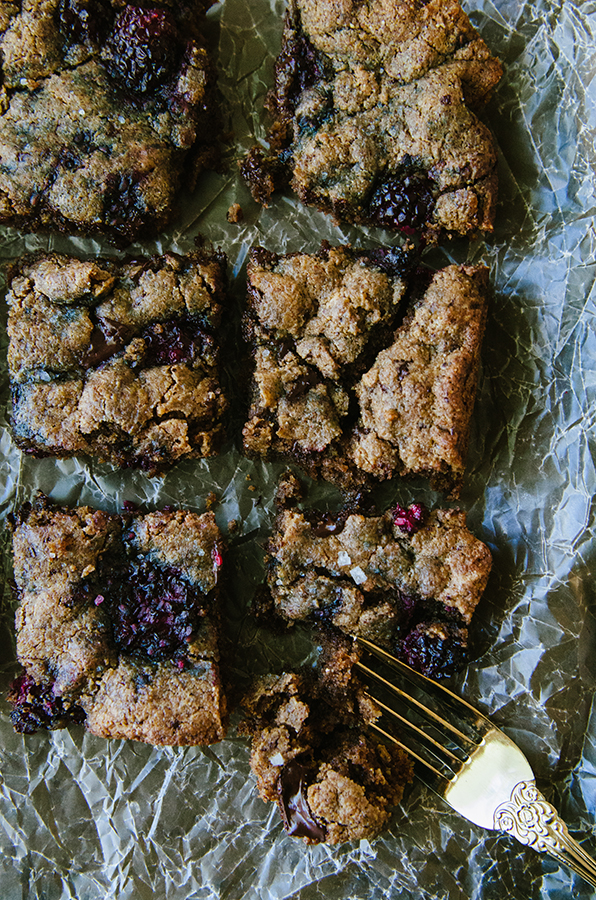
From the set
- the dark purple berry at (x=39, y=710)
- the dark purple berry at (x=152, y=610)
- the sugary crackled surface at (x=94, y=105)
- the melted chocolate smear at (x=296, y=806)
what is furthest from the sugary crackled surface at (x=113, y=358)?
the melted chocolate smear at (x=296, y=806)

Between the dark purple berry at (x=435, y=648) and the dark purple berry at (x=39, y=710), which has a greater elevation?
the dark purple berry at (x=39, y=710)

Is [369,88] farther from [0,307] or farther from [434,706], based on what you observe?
[434,706]

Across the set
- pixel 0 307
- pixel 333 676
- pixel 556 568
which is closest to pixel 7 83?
pixel 0 307

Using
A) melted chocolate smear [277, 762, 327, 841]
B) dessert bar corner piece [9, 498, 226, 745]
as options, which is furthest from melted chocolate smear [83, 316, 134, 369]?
melted chocolate smear [277, 762, 327, 841]

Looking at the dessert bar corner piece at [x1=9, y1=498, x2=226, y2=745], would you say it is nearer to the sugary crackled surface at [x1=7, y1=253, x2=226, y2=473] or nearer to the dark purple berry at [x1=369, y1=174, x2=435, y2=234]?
the sugary crackled surface at [x1=7, y1=253, x2=226, y2=473]

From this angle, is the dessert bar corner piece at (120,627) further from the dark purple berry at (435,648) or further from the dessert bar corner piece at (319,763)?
the dark purple berry at (435,648)

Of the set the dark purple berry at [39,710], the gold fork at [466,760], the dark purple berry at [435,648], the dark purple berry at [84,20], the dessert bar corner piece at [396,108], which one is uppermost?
the dark purple berry at [84,20]

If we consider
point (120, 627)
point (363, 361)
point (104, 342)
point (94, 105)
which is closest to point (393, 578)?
point (363, 361)
